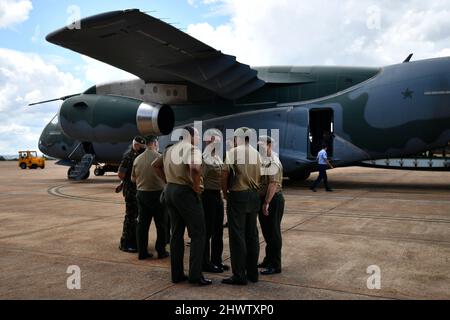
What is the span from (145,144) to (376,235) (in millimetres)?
3968

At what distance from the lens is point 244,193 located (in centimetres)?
459

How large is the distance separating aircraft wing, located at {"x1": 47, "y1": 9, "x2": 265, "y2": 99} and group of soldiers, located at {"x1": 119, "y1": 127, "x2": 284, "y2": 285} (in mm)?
5565

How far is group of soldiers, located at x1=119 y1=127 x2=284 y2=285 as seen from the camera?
4488 mm

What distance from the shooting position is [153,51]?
37.9 feet

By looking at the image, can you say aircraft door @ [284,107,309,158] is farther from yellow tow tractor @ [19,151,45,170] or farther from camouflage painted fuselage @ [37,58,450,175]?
yellow tow tractor @ [19,151,45,170]

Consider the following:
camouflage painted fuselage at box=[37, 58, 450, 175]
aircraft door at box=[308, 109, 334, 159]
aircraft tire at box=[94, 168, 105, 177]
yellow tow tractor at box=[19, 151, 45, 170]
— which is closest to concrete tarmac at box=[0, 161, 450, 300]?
camouflage painted fuselage at box=[37, 58, 450, 175]

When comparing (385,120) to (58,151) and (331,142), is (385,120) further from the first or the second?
(58,151)

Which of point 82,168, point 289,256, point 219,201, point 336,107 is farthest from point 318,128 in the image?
point 219,201

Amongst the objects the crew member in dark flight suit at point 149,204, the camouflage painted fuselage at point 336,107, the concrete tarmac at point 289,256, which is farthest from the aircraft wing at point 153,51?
the crew member in dark flight suit at point 149,204

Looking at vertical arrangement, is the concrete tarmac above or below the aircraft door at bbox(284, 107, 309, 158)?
below

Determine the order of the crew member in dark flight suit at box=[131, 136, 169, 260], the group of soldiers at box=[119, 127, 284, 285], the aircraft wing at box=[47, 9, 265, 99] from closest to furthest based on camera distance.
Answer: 1. the group of soldiers at box=[119, 127, 284, 285]
2. the crew member in dark flight suit at box=[131, 136, 169, 260]
3. the aircraft wing at box=[47, 9, 265, 99]

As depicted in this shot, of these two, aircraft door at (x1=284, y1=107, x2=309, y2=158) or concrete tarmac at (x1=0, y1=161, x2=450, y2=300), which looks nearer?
concrete tarmac at (x1=0, y1=161, x2=450, y2=300)

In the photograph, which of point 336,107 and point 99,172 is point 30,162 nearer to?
point 99,172
